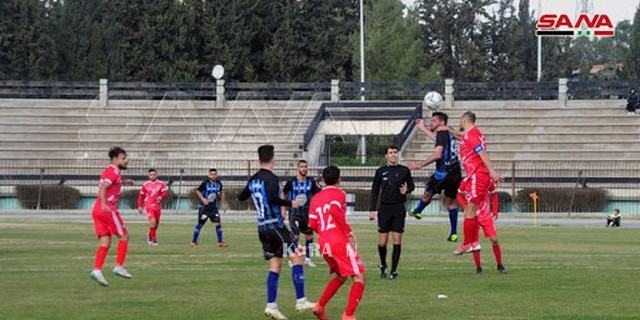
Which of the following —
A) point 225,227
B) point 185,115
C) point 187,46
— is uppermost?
point 187,46

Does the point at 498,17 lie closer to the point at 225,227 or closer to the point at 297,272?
the point at 225,227

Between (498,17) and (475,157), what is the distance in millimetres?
86436

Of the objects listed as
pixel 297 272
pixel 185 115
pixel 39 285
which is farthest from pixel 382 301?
pixel 185 115

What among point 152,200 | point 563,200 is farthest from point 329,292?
point 563,200

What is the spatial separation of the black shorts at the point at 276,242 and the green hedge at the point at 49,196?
4201cm

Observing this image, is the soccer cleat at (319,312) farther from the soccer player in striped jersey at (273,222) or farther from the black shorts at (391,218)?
the black shorts at (391,218)

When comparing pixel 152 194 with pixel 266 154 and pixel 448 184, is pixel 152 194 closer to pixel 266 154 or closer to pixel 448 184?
pixel 448 184

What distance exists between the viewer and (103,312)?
1702cm

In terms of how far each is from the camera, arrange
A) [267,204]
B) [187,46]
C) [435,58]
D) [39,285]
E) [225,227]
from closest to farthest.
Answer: [267,204] < [39,285] < [225,227] < [187,46] < [435,58]

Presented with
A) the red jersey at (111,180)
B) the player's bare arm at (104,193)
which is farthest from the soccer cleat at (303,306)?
the red jersey at (111,180)

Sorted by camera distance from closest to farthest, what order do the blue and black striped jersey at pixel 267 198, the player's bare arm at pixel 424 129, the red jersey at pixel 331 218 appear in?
the red jersey at pixel 331 218, the blue and black striped jersey at pixel 267 198, the player's bare arm at pixel 424 129

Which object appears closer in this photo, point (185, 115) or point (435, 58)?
point (185, 115)

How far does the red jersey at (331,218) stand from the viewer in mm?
15617

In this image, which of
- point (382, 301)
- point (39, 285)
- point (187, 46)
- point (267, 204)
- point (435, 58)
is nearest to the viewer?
point (267, 204)
